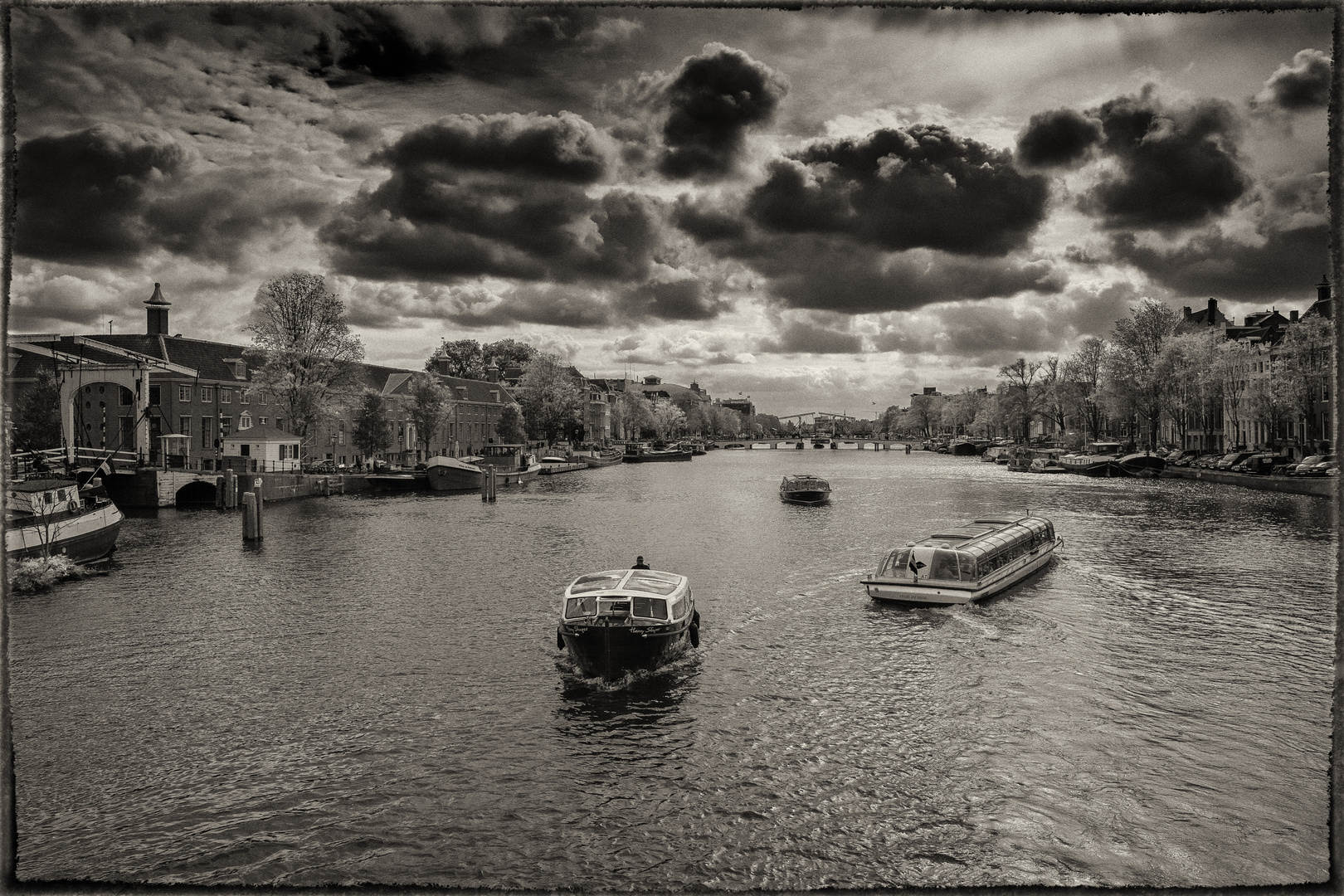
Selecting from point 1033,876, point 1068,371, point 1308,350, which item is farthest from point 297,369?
point 1068,371

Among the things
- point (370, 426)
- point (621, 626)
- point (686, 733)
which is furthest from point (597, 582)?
point (370, 426)

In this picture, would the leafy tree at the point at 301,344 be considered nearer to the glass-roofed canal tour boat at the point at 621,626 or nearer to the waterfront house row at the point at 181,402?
the waterfront house row at the point at 181,402

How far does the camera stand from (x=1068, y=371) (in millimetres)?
143000

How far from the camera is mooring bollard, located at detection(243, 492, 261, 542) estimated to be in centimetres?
5047

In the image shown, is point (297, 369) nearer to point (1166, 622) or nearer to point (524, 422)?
point (524, 422)

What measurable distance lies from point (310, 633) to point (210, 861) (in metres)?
15.8

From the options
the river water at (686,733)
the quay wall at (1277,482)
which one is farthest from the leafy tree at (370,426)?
the quay wall at (1277,482)

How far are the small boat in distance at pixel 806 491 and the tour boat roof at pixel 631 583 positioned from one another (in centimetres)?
5421

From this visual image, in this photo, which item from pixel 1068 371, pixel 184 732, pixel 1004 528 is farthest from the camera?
pixel 1068 371

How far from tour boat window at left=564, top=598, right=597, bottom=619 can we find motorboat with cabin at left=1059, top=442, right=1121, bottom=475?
104 metres

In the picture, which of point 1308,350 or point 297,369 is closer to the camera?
point 1308,350

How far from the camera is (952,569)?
3562 centimetres

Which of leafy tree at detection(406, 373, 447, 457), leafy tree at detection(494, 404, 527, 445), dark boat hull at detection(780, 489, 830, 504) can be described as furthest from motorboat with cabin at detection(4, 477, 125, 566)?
leafy tree at detection(494, 404, 527, 445)

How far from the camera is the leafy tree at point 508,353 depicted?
183 metres
